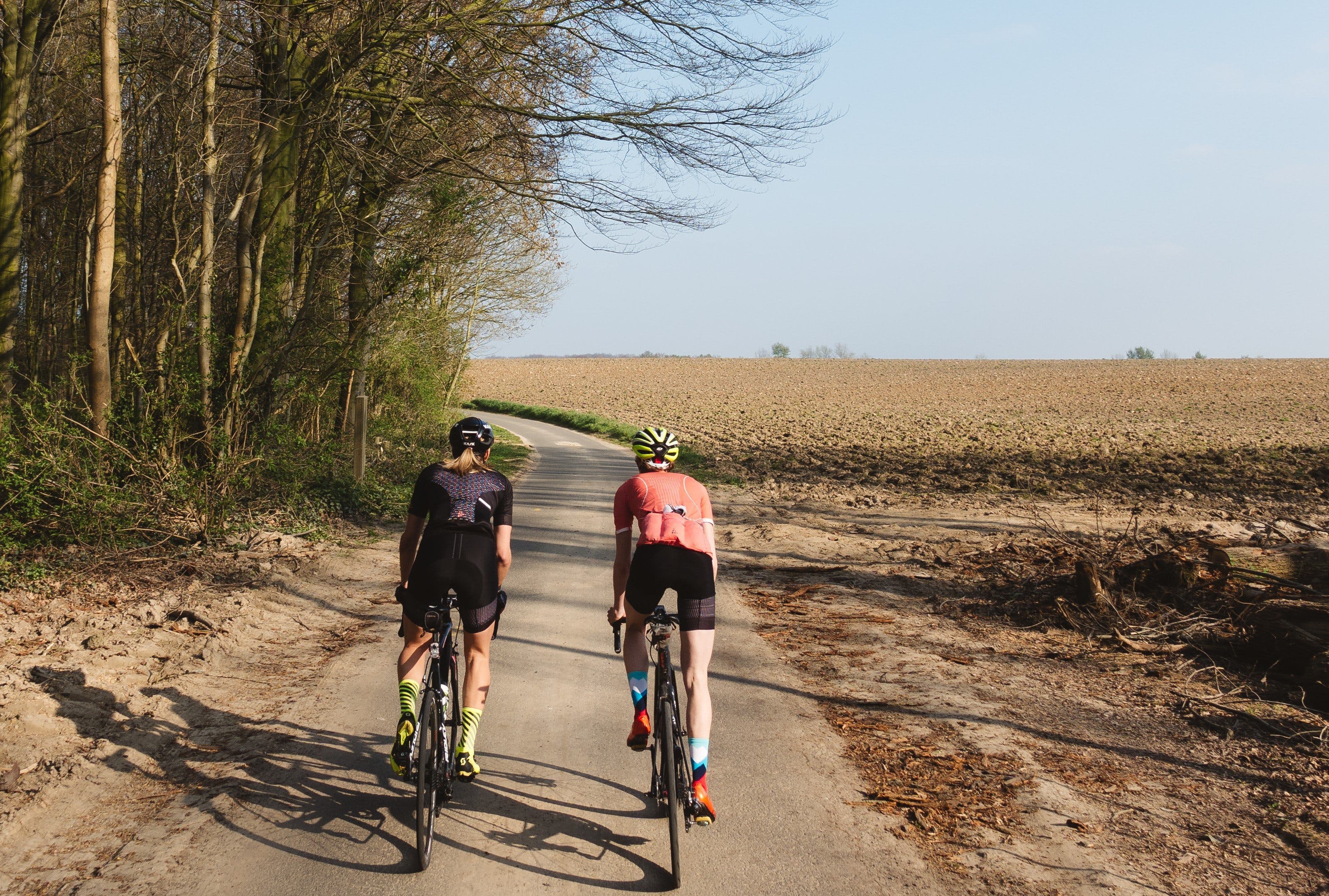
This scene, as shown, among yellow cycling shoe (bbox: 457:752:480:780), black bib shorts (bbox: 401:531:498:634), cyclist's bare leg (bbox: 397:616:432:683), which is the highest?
black bib shorts (bbox: 401:531:498:634)

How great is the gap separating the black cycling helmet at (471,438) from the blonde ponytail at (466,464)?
0.7 inches

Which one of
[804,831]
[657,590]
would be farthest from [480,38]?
[804,831]

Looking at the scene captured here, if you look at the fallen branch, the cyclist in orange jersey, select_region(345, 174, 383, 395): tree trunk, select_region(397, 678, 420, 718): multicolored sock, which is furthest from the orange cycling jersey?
select_region(345, 174, 383, 395): tree trunk

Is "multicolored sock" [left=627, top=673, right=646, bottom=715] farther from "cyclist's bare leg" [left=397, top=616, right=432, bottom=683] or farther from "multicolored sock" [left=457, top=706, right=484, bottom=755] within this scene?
"cyclist's bare leg" [left=397, top=616, right=432, bottom=683]

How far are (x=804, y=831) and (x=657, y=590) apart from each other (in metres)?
1.34

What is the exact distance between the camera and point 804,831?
4469 millimetres

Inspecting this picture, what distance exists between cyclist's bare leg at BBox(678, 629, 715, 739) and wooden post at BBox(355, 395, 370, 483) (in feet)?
37.6

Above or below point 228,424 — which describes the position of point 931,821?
below

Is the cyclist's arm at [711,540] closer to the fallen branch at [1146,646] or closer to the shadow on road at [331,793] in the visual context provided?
the shadow on road at [331,793]

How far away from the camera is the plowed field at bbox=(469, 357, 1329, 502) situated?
19297 mm

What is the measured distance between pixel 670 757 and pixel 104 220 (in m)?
8.44

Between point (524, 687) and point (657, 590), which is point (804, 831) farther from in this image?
point (524, 687)

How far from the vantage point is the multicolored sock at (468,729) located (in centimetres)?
454

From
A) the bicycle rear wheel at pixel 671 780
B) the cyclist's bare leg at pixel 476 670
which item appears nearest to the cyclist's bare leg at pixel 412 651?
the cyclist's bare leg at pixel 476 670
